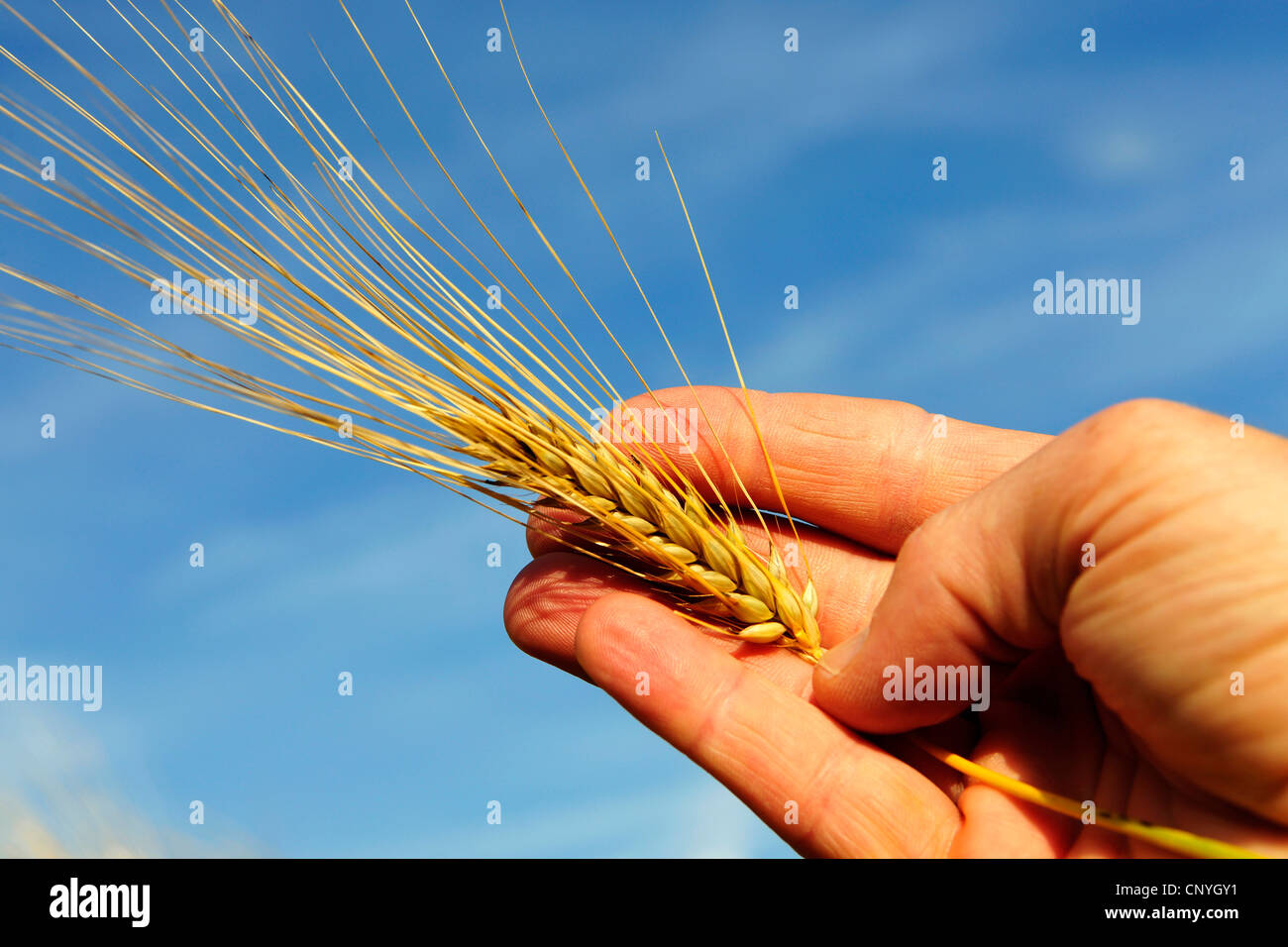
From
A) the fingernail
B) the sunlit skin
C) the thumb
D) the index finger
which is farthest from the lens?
the index finger

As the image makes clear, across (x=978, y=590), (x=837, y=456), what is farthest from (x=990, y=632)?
(x=837, y=456)

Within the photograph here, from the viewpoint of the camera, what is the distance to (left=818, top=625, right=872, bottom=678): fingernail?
8.96ft

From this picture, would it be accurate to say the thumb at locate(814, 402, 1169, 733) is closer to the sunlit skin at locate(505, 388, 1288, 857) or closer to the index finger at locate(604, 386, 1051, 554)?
the sunlit skin at locate(505, 388, 1288, 857)

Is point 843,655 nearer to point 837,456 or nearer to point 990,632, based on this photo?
point 990,632

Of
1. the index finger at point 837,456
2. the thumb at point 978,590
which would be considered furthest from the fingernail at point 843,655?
the index finger at point 837,456

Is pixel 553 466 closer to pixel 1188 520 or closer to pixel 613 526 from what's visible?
pixel 613 526

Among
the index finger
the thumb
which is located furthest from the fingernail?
the index finger

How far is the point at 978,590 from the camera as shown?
7.92 ft

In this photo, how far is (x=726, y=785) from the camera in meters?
2.77

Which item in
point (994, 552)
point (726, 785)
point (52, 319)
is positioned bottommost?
point (726, 785)

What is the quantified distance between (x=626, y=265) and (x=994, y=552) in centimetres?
180

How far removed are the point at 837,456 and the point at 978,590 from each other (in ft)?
4.25

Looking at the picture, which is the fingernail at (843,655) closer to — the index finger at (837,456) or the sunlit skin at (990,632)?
the sunlit skin at (990,632)
